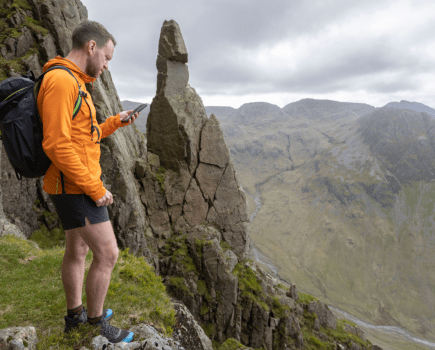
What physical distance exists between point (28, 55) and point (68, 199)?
22.3 meters

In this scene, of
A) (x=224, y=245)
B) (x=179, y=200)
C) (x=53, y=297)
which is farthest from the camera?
(x=224, y=245)

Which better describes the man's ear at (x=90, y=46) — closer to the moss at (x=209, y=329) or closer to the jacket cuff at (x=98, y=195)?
the jacket cuff at (x=98, y=195)

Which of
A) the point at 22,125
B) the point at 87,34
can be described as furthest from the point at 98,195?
the point at 87,34

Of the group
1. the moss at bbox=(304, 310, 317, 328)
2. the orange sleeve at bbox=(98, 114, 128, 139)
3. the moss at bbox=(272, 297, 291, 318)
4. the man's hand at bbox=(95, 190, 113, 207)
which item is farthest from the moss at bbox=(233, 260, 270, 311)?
the man's hand at bbox=(95, 190, 113, 207)

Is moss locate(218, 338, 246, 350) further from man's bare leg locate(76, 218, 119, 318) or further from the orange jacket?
the orange jacket

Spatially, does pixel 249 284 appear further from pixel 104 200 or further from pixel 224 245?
pixel 104 200

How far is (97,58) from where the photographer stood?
5043mm

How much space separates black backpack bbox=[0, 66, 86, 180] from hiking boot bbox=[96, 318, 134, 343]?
3.72 meters

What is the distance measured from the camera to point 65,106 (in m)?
4.20

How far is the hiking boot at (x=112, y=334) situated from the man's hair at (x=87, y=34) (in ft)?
19.8

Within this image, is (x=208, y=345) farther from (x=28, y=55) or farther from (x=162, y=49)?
(x=162, y=49)

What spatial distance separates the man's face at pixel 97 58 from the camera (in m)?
4.98

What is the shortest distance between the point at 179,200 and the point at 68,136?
79.8ft

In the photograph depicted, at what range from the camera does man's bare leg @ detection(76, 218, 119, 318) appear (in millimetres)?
4965
